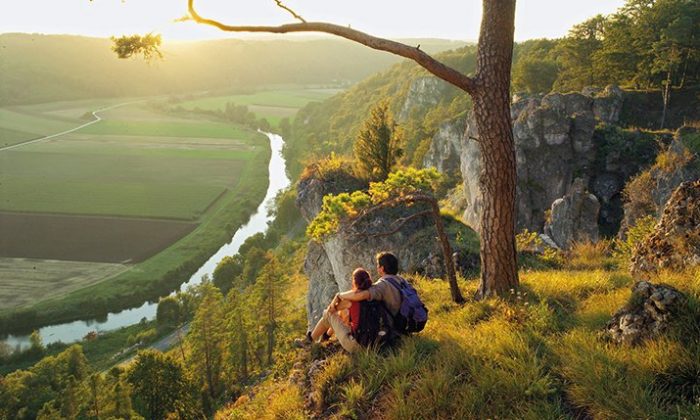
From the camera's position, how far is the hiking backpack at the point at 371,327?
271 inches

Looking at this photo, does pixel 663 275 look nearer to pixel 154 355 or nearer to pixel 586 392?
pixel 586 392

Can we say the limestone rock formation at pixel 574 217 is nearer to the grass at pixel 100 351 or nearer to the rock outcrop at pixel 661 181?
the rock outcrop at pixel 661 181

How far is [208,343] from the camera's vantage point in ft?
124

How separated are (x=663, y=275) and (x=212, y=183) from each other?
330ft

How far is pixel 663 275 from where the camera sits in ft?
22.5

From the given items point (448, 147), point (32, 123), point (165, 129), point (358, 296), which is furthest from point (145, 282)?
point (32, 123)

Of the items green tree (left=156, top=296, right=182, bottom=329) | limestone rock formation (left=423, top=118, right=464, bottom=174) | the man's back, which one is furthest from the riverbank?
the man's back

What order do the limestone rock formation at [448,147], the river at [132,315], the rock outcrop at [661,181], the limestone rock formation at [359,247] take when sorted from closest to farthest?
the limestone rock formation at [359,247] → the rock outcrop at [661,181] → the river at [132,315] → the limestone rock formation at [448,147]

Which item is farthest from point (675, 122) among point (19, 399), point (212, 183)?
point (212, 183)

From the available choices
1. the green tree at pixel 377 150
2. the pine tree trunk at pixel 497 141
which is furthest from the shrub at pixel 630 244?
the green tree at pixel 377 150

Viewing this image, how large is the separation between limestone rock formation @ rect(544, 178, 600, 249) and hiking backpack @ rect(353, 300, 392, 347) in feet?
65.9

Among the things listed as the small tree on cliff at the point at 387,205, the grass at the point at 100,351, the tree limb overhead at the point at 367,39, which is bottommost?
the grass at the point at 100,351

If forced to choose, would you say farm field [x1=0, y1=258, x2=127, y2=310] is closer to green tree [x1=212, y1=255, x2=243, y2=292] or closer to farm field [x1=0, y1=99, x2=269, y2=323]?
farm field [x1=0, y1=99, x2=269, y2=323]

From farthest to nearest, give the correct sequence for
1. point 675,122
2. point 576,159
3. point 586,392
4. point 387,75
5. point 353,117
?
point 387,75, point 353,117, point 675,122, point 576,159, point 586,392
